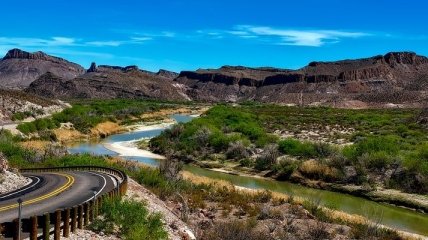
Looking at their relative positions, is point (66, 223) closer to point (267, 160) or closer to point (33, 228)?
point (33, 228)

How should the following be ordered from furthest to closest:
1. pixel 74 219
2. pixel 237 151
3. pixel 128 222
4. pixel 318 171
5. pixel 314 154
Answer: pixel 237 151
pixel 314 154
pixel 318 171
pixel 128 222
pixel 74 219

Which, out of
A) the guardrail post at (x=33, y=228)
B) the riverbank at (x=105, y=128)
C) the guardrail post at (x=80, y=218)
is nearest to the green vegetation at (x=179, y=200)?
the guardrail post at (x=80, y=218)

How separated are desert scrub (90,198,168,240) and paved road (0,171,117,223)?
6.05 feet

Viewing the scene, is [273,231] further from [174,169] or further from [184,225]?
[174,169]

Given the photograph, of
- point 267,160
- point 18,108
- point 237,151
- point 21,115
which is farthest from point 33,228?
point 18,108

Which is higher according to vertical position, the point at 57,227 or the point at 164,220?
the point at 57,227

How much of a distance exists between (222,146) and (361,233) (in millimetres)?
33880

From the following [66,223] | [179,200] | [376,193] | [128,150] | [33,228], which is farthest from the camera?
[128,150]

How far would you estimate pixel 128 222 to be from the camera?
16.7 meters

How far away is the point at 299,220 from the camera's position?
23234mm

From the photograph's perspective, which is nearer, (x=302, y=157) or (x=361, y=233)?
(x=361, y=233)

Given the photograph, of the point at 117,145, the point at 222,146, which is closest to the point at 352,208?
the point at 222,146

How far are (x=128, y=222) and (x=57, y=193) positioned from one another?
224 inches

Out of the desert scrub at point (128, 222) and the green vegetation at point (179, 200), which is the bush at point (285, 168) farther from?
the desert scrub at point (128, 222)
